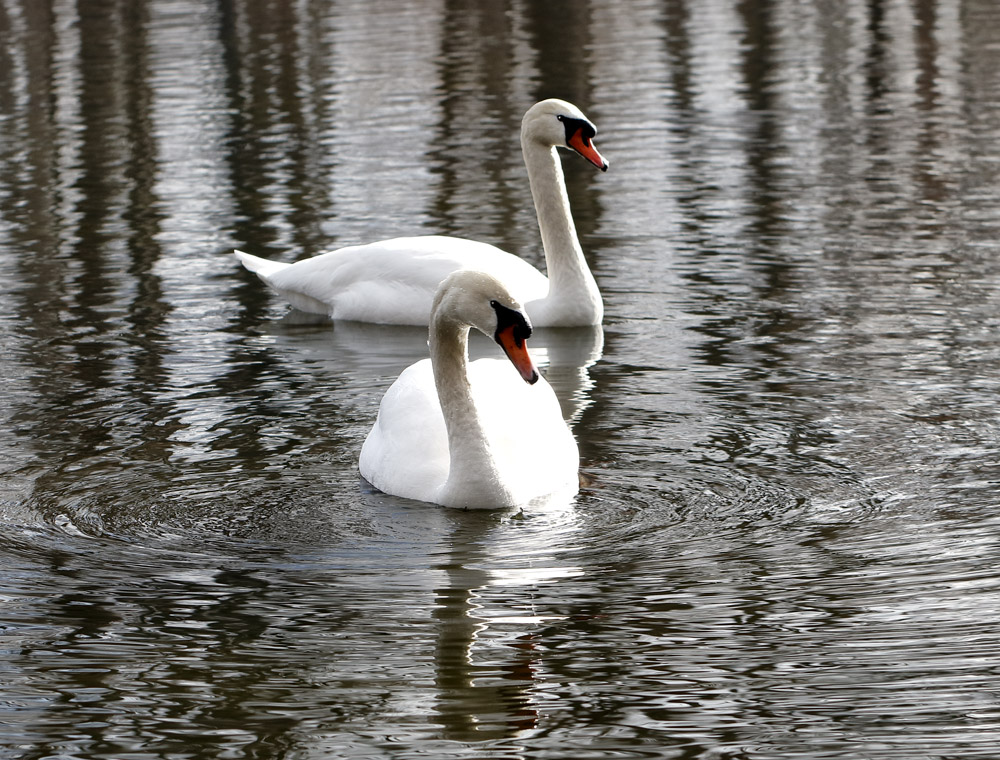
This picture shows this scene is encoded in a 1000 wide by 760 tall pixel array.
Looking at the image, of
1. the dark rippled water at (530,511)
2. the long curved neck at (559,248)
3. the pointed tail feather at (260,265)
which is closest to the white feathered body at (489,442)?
the dark rippled water at (530,511)

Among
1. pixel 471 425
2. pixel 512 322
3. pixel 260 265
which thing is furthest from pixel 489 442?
pixel 260 265

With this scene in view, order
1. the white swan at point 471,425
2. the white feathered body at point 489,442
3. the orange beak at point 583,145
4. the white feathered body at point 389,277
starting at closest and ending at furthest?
the white swan at point 471,425 → the white feathered body at point 489,442 → the white feathered body at point 389,277 → the orange beak at point 583,145

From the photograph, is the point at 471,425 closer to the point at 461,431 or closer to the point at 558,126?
the point at 461,431

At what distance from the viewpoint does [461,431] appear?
7.63 meters

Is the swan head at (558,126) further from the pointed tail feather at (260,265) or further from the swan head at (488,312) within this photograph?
the swan head at (488,312)

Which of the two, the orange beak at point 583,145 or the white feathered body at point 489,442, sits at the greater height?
the orange beak at point 583,145

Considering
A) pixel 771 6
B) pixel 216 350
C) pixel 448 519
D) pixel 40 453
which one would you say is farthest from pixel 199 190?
pixel 771 6

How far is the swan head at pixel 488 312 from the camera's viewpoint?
746cm

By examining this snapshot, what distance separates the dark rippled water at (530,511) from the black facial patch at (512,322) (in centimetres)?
74

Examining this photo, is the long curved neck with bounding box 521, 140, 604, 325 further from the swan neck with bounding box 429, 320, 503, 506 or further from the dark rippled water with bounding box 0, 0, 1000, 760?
the swan neck with bounding box 429, 320, 503, 506

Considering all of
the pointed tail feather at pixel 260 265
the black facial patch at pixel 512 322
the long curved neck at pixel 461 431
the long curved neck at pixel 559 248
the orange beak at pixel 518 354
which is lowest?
the pointed tail feather at pixel 260 265

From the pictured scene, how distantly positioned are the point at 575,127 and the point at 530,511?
505 centimetres

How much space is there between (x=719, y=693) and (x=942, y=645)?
83 cm

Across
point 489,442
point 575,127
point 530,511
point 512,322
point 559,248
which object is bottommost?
point 559,248
